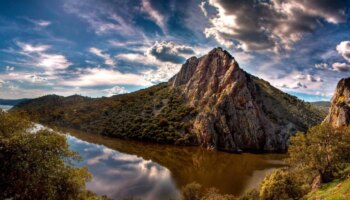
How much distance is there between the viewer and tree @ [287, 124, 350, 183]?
31.9 m

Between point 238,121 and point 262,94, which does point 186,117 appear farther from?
point 262,94

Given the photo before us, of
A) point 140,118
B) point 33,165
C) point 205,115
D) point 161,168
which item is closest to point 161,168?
point 161,168

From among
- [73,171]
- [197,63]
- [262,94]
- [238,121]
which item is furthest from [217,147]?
[73,171]

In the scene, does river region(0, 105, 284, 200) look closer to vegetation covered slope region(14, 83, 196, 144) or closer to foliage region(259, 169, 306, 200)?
vegetation covered slope region(14, 83, 196, 144)

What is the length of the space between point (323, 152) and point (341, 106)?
2848 cm

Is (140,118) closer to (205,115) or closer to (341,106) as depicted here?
(205,115)

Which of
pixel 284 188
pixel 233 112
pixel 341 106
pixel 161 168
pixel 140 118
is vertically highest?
pixel 341 106

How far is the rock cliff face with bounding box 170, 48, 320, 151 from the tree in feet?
250

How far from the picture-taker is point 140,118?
145125mm

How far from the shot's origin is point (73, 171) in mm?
26016

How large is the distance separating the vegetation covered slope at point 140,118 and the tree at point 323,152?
83.2m

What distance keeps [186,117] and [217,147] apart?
96.6 ft

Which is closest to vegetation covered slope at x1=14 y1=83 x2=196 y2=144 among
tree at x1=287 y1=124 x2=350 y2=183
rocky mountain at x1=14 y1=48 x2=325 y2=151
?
rocky mountain at x1=14 y1=48 x2=325 y2=151

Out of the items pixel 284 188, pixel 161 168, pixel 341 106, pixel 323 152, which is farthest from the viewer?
pixel 161 168
